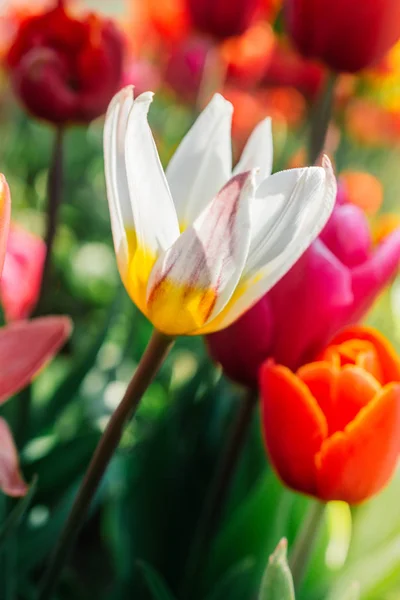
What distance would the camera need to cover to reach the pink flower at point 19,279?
49 cm

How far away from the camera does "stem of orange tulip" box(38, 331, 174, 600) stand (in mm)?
229

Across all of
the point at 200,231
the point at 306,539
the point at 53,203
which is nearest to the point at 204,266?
the point at 200,231

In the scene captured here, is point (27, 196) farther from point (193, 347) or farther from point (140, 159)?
point (140, 159)

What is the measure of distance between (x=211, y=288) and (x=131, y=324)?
0.33 m

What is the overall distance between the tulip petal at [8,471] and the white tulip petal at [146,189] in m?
0.08

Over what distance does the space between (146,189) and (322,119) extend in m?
0.21

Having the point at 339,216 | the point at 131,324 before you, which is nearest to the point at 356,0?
the point at 339,216

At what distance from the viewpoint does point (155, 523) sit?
0.42 m

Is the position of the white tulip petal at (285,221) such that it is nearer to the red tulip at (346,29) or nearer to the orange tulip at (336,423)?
the orange tulip at (336,423)

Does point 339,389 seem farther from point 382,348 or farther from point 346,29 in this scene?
point 346,29

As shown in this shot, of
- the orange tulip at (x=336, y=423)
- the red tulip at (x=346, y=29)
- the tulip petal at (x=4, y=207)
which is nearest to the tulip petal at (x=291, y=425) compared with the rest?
the orange tulip at (x=336, y=423)

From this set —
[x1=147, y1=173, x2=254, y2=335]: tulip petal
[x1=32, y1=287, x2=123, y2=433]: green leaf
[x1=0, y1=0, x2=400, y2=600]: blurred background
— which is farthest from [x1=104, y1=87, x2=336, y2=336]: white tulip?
[x1=32, y1=287, x2=123, y2=433]: green leaf

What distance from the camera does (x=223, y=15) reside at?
1.57ft

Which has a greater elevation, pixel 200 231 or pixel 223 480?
pixel 200 231
